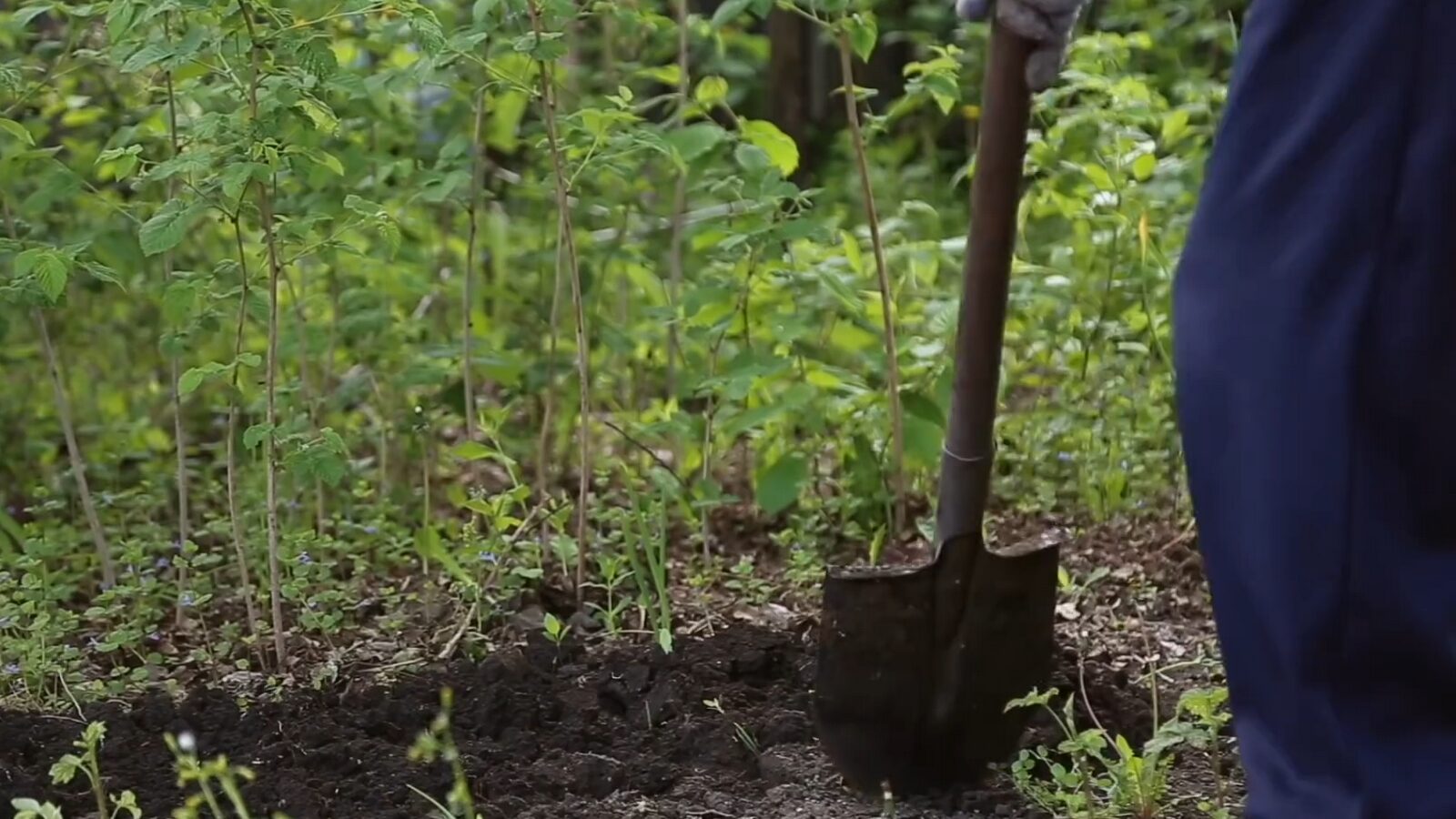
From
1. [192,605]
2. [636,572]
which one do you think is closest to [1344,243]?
[636,572]

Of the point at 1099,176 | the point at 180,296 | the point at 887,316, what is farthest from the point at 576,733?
the point at 1099,176

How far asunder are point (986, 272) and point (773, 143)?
34.9 inches

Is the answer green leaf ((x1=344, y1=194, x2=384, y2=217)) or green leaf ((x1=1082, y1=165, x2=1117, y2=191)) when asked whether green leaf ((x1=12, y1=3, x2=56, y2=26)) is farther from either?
green leaf ((x1=1082, y1=165, x2=1117, y2=191))

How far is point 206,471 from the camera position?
336 centimetres

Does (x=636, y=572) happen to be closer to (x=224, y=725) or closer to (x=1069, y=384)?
(x=224, y=725)

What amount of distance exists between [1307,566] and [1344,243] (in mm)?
304

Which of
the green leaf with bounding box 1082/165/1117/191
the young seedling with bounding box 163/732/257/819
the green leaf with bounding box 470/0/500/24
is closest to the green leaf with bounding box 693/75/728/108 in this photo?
the green leaf with bounding box 470/0/500/24

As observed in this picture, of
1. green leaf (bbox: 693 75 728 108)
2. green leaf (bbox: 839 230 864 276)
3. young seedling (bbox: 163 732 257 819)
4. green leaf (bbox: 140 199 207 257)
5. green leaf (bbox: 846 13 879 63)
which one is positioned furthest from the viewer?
green leaf (bbox: 839 230 864 276)

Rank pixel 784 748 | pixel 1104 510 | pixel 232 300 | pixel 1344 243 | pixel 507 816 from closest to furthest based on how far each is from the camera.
A: pixel 1344 243
pixel 507 816
pixel 784 748
pixel 232 300
pixel 1104 510

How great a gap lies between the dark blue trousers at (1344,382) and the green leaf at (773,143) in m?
1.36

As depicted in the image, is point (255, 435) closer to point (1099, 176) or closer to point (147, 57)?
point (147, 57)

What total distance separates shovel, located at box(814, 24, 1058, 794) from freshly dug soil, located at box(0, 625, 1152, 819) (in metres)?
0.06

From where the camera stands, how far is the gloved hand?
2023mm

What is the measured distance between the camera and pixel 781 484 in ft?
9.86
